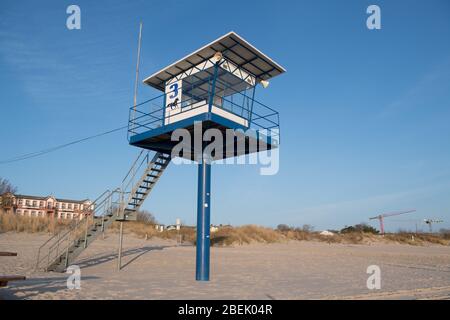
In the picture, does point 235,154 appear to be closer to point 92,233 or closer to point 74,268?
point 92,233

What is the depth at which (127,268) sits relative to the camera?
19703 millimetres

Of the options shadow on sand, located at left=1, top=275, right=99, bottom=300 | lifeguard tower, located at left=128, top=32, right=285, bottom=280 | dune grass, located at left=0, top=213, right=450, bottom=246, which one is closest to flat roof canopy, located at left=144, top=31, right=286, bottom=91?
lifeguard tower, located at left=128, top=32, right=285, bottom=280

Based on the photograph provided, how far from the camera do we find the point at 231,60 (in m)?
16.1

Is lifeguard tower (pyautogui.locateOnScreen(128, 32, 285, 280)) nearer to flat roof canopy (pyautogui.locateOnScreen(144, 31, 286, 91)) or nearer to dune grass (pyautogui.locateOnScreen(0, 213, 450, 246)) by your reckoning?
flat roof canopy (pyautogui.locateOnScreen(144, 31, 286, 91))

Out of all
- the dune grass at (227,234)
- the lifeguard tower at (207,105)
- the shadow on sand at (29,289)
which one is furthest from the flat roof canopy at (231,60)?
the dune grass at (227,234)

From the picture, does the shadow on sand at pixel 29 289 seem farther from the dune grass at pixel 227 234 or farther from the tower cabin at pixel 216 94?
the dune grass at pixel 227 234

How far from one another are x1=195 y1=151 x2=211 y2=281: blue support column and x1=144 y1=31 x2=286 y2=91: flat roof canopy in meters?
4.54

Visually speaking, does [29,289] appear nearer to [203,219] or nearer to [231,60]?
[203,219]

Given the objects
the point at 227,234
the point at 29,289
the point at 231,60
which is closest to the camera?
the point at 29,289

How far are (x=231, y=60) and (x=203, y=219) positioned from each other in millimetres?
7312

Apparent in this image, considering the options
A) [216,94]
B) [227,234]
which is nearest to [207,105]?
[216,94]

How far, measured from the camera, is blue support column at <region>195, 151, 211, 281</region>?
49.7 feet
